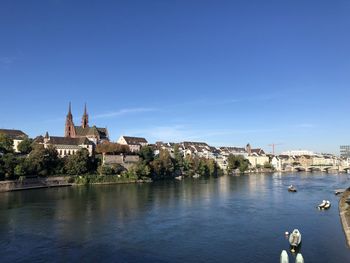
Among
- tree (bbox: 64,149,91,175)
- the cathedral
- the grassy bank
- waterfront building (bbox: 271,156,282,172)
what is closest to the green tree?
the grassy bank

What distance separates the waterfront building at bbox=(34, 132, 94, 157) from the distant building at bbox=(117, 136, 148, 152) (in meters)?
15.0

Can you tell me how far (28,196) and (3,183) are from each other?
7.09 m

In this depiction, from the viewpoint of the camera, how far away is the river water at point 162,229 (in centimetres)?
1977

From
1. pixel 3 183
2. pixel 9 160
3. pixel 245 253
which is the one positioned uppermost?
pixel 9 160

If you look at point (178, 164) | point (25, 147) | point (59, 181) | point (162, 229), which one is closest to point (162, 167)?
point (178, 164)

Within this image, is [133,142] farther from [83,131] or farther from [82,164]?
[82,164]

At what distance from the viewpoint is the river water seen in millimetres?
19766

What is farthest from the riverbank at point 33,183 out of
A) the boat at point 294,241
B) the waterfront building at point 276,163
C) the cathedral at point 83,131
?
the waterfront building at point 276,163

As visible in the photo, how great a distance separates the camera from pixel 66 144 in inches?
2886

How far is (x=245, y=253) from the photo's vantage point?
20.2 metres

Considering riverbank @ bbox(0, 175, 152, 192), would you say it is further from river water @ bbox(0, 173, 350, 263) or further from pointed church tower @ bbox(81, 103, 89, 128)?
pointed church tower @ bbox(81, 103, 89, 128)

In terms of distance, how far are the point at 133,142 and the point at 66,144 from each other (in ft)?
72.2

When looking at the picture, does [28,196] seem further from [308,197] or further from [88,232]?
[308,197]

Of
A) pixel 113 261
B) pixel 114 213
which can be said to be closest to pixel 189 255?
pixel 113 261
